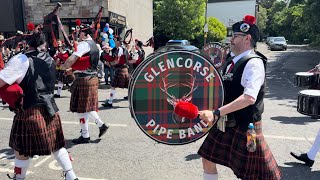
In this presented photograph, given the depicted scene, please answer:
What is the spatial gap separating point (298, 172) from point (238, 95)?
6.28 feet

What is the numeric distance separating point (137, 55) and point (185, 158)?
463cm

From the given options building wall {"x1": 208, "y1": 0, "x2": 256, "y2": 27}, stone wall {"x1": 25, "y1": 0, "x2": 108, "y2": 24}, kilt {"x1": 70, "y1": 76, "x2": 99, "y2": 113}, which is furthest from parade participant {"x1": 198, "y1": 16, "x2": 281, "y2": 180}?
building wall {"x1": 208, "y1": 0, "x2": 256, "y2": 27}

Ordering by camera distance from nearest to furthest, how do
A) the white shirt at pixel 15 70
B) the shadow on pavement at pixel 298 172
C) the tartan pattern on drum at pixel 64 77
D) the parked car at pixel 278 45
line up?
1. the white shirt at pixel 15 70
2. the shadow on pavement at pixel 298 172
3. the tartan pattern on drum at pixel 64 77
4. the parked car at pixel 278 45

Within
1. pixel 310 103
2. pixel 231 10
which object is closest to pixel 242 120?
pixel 310 103

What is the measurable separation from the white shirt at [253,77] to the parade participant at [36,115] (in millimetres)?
1767

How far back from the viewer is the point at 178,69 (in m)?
2.28

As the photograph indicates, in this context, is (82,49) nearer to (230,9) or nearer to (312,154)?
(312,154)

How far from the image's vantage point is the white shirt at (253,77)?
7.35 feet

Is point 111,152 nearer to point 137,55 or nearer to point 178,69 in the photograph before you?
point 178,69

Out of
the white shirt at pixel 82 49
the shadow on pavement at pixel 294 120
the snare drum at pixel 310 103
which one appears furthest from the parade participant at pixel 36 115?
the shadow on pavement at pixel 294 120

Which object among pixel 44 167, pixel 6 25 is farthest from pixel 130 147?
pixel 6 25

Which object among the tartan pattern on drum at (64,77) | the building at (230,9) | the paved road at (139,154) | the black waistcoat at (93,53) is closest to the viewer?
the paved road at (139,154)

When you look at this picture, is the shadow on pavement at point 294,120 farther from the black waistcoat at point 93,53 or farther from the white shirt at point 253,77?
the white shirt at point 253,77

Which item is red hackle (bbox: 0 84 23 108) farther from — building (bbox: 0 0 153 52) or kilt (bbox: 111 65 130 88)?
building (bbox: 0 0 153 52)
